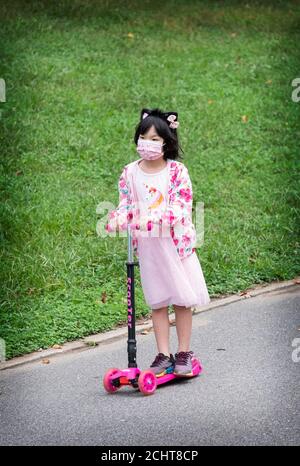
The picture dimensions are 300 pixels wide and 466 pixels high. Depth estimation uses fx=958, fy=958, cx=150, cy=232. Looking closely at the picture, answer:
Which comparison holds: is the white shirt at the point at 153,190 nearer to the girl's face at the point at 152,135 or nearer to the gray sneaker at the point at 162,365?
the girl's face at the point at 152,135

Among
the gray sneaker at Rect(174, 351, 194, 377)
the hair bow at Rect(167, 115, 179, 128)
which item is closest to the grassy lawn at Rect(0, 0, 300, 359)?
the gray sneaker at Rect(174, 351, 194, 377)

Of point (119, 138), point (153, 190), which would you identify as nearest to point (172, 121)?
point (153, 190)

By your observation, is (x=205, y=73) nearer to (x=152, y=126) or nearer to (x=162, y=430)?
(x=152, y=126)

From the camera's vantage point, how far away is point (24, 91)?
10727 millimetres

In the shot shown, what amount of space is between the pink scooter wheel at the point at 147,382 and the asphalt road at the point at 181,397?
0.04 meters

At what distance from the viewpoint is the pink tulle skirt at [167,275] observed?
5188 millimetres

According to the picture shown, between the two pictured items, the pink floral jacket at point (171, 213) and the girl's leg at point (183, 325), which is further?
the girl's leg at point (183, 325)

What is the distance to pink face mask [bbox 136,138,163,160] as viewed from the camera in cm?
508

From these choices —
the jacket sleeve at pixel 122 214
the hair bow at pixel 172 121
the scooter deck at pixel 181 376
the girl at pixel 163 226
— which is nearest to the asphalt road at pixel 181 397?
the scooter deck at pixel 181 376

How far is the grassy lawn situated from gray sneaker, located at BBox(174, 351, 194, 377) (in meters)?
1.09

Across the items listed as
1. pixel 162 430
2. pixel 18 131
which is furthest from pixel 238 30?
pixel 162 430

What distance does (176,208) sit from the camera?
5.07 meters

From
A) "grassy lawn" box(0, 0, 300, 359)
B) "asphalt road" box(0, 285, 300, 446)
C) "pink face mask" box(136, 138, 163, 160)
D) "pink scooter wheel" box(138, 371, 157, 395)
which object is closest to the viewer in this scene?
"asphalt road" box(0, 285, 300, 446)

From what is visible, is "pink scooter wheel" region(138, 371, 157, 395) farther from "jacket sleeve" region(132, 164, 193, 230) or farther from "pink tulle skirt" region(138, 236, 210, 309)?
"jacket sleeve" region(132, 164, 193, 230)
